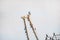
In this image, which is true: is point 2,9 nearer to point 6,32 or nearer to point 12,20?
point 12,20

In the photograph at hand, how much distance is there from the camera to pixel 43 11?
2.00m

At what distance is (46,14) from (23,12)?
332 mm

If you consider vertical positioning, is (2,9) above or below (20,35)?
above

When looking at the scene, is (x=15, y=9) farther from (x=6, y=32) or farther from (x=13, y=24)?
(x=6, y=32)

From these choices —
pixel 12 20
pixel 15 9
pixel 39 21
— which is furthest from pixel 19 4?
pixel 39 21

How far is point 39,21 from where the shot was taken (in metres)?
1.99

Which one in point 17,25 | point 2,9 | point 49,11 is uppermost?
point 2,9

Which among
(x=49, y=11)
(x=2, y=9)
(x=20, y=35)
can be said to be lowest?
(x=20, y=35)

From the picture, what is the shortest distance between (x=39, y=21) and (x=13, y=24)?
0.38 metres

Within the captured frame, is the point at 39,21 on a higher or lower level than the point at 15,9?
lower

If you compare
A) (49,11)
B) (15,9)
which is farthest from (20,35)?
(49,11)

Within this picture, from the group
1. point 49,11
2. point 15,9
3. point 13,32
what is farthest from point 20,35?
point 49,11

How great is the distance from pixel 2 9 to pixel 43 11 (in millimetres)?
593

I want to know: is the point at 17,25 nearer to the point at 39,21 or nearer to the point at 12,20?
the point at 12,20
